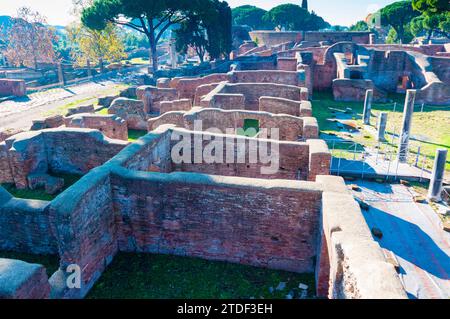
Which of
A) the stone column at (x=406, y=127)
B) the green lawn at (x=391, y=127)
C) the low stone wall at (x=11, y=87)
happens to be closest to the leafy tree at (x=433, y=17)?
the green lawn at (x=391, y=127)

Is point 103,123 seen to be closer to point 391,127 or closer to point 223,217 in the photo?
point 223,217

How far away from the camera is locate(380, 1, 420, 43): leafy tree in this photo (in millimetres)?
50781

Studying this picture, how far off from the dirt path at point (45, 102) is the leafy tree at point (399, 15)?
40.9m

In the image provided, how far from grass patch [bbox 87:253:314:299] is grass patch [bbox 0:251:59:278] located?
118 cm

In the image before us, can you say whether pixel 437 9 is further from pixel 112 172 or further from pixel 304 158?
pixel 112 172

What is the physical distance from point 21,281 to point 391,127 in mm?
17598

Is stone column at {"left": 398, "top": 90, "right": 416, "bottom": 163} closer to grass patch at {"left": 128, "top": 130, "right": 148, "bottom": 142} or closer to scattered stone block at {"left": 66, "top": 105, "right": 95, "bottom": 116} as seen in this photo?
grass patch at {"left": 128, "top": 130, "right": 148, "bottom": 142}

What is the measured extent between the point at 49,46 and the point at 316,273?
154 feet

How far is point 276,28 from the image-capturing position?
74.0 metres

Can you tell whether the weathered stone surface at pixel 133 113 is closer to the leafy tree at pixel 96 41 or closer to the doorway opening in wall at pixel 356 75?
the doorway opening in wall at pixel 356 75

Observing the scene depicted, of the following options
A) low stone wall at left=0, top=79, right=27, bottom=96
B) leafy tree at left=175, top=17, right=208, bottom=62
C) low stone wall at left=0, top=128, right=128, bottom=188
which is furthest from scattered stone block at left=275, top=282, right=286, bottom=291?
leafy tree at left=175, top=17, right=208, bottom=62

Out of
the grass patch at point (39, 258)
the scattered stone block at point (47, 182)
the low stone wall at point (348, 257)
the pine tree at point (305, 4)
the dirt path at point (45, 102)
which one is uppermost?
the pine tree at point (305, 4)

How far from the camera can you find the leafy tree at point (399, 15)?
50.8 metres

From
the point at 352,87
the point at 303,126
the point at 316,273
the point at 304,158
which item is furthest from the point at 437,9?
the point at 316,273
